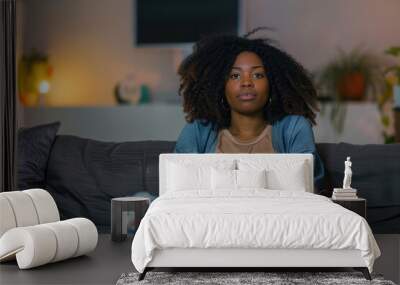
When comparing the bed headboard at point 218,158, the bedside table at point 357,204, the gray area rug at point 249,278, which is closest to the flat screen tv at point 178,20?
the bed headboard at point 218,158

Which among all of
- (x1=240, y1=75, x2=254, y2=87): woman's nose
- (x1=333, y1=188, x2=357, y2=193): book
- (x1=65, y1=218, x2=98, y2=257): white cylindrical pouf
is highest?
(x1=240, y1=75, x2=254, y2=87): woman's nose

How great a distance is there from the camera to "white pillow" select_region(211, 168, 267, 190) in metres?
5.29

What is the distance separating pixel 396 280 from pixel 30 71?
15.8 feet

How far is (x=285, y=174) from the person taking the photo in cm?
540

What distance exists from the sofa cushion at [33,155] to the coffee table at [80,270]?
1.05 metres

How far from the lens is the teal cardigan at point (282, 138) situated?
5762mm

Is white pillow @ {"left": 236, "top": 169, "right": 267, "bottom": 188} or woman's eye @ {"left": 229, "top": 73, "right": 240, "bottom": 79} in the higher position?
woman's eye @ {"left": 229, "top": 73, "right": 240, "bottom": 79}

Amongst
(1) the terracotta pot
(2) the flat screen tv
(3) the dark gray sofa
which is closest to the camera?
(3) the dark gray sofa

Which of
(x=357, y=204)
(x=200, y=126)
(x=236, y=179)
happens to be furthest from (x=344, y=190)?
(x=200, y=126)

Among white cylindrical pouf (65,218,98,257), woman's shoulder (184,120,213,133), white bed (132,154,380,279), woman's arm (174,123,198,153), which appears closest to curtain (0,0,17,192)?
white cylindrical pouf (65,218,98,257)

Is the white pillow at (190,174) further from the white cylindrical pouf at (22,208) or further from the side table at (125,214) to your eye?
the white cylindrical pouf at (22,208)

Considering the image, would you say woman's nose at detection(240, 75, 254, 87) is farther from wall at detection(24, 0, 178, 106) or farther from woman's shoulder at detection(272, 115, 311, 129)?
wall at detection(24, 0, 178, 106)

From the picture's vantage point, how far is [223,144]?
591 centimetres

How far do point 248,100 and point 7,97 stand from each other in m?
1.78
